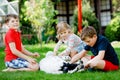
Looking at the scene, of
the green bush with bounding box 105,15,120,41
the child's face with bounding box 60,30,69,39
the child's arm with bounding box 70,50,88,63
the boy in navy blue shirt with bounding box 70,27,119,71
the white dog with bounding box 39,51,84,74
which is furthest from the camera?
the green bush with bounding box 105,15,120,41

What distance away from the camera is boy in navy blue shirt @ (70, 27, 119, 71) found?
633 centimetres

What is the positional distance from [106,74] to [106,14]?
20.4 m

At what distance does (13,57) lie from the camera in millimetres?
7012

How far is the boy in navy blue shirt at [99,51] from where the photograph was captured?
6.33 meters

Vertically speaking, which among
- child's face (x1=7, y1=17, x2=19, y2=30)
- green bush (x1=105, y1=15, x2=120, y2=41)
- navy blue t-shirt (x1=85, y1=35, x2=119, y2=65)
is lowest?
green bush (x1=105, y1=15, x2=120, y2=41)

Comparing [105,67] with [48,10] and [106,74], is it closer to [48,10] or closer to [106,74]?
[106,74]

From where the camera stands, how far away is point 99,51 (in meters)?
6.39

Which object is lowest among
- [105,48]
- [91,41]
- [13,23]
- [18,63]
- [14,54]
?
[18,63]

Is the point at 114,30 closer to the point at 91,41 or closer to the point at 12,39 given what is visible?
the point at 12,39

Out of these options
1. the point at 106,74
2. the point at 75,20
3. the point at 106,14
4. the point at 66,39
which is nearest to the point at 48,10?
the point at 75,20

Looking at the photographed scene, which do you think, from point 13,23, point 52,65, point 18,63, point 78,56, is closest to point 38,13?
point 13,23

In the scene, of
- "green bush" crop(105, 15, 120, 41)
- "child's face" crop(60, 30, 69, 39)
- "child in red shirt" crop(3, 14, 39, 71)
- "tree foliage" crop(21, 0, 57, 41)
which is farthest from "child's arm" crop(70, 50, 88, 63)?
"green bush" crop(105, 15, 120, 41)

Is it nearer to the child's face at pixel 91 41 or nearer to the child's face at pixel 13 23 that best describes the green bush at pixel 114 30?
the child's face at pixel 13 23

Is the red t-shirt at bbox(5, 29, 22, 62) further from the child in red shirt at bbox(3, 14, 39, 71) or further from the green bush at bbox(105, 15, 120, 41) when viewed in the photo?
the green bush at bbox(105, 15, 120, 41)
